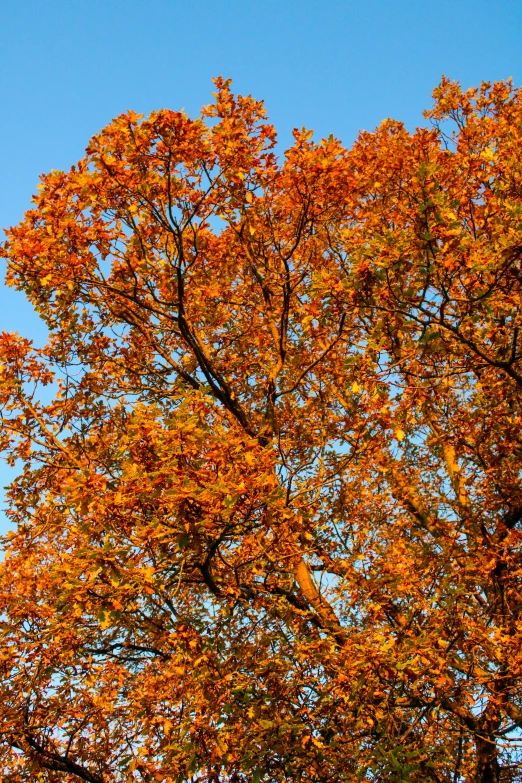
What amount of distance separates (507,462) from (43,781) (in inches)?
245

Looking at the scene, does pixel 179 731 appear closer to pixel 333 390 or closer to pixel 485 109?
pixel 333 390

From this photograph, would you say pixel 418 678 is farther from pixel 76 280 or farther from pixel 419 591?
pixel 76 280

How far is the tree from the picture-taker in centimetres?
516

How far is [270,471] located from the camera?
5.36 meters

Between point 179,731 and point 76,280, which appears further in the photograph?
point 76,280

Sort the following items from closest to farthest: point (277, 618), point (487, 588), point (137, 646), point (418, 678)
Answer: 1. point (418, 678)
2. point (277, 618)
3. point (487, 588)
4. point (137, 646)

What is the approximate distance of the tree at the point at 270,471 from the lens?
5.16 meters

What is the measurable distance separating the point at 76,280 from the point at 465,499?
5430mm

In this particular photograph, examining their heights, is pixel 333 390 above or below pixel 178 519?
above

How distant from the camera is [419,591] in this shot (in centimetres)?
676

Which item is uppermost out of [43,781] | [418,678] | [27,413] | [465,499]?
[465,499]

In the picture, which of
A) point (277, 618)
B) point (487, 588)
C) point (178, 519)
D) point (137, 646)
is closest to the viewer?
point (178, 519)

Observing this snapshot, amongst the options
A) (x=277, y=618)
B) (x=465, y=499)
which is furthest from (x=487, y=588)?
(x=277, y=618)

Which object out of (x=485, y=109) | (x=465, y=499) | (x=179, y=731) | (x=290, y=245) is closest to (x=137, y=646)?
(x=179, y=731)
